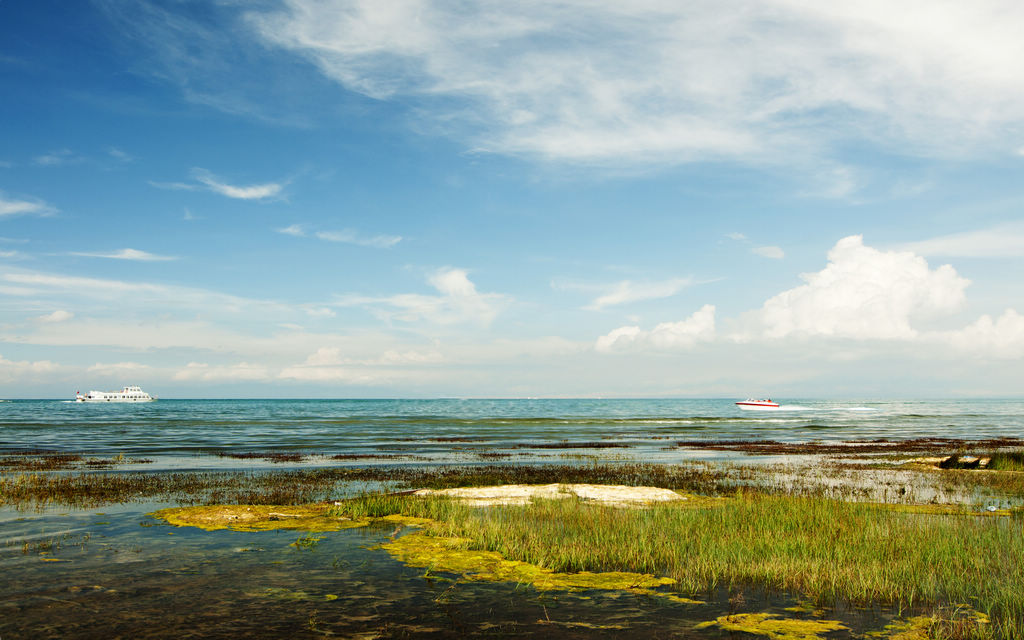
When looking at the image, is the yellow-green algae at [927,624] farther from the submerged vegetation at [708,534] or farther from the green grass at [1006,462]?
the green grass at [1006,462]

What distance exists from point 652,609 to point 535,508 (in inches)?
345

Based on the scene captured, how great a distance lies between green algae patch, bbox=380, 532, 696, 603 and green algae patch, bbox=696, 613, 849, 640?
1115 millimetres

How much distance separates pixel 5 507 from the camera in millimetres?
21484

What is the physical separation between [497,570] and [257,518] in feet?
29.9

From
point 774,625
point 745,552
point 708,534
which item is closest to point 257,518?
point 708,534

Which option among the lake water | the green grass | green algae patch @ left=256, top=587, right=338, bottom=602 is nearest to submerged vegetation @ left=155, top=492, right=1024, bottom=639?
the lake water

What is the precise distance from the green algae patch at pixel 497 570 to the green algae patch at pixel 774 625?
1115 millimetres

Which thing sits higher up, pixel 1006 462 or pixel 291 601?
pixel 291 601

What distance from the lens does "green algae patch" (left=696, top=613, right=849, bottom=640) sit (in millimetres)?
10266

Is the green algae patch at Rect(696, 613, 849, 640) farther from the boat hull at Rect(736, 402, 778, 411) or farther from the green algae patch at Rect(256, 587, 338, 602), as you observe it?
the boat hull at Rect(736, 402, 778, 411)

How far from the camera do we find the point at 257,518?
64.3 feet

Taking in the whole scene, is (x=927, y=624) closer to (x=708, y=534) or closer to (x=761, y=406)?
(x=708, y=534)

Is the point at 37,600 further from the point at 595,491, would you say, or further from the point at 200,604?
the point at 595,491

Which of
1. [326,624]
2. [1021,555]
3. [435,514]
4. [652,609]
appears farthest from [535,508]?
[1021,555]
